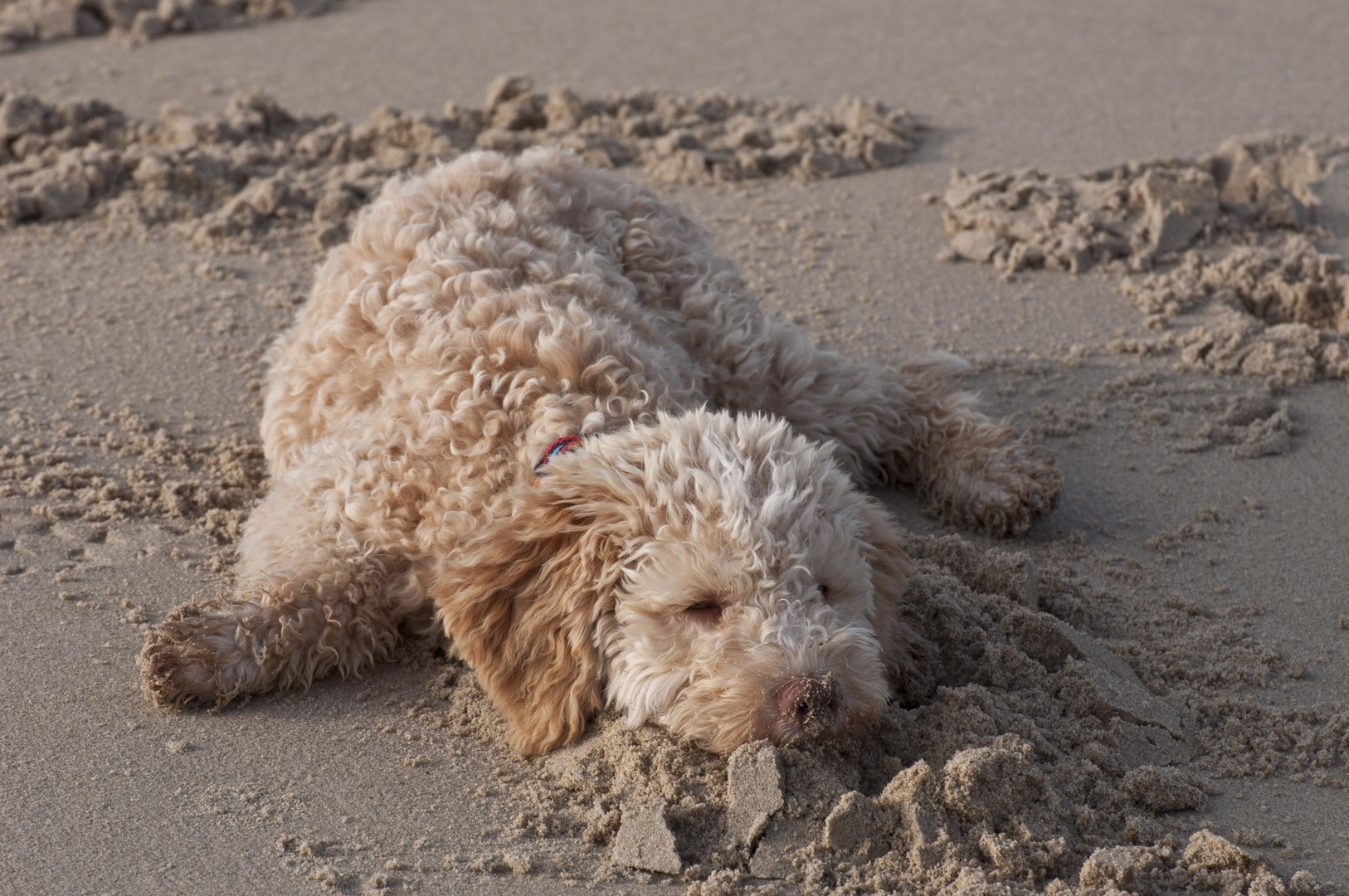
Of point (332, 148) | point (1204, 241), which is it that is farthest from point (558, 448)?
point (332, 148)

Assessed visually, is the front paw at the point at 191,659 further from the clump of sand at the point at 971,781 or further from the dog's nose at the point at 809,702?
the dog's nose at the point at 809,702

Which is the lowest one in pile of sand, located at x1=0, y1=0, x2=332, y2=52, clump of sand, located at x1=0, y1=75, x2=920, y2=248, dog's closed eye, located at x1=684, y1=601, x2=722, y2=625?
dog's closed eye, located at x1=684, y1=601, x2=722, y2=625

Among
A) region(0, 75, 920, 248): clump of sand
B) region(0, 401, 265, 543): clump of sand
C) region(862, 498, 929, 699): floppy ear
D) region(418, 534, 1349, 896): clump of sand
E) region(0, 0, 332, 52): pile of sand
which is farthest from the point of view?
region(0, 0, 332, 52): pile of sand

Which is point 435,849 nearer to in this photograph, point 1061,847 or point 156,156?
point 1061,847

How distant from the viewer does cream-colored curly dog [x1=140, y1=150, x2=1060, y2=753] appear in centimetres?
322

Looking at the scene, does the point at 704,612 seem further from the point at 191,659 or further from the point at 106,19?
the point at 106,19

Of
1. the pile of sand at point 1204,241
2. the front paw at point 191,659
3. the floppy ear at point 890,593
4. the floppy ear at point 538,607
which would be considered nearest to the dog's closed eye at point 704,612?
the floppy ear at point 538,607

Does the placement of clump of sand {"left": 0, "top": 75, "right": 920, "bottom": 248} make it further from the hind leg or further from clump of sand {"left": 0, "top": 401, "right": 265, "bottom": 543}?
the hind leg

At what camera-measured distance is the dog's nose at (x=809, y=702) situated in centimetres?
310

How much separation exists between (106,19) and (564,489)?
7928 millimetres

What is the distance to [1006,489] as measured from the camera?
488cm

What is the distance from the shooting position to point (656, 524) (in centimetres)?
327

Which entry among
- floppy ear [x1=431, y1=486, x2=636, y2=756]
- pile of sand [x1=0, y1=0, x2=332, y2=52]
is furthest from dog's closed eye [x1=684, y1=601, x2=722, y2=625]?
→ pile of sand [x1=0, y1=0, x2=332, y2=52]

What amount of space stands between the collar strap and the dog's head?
13 cm
